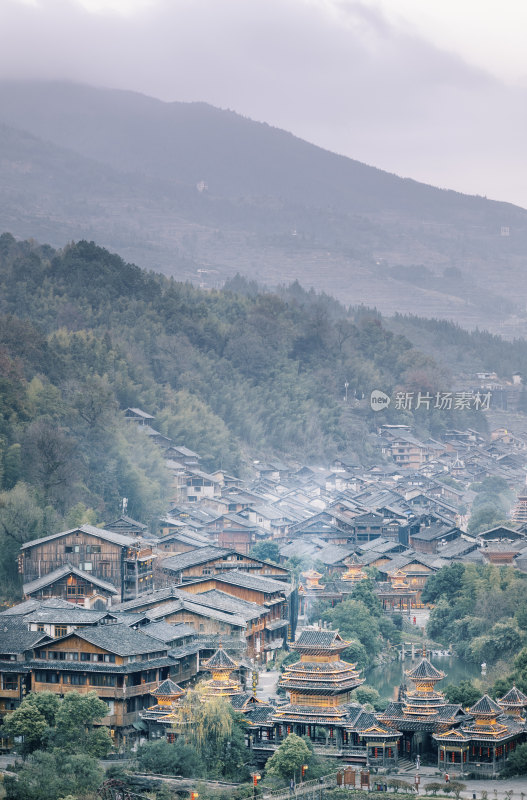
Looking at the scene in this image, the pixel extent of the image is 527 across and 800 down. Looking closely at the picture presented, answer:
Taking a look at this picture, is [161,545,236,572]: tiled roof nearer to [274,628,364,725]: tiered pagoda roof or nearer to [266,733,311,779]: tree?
[274,628,364,725]: tiered pagoda roof

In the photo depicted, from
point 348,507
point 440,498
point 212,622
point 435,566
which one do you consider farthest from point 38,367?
point 212,622

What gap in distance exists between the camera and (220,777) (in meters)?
40.0

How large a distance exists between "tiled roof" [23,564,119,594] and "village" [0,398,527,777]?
73 millimetres

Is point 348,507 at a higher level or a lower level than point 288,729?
higher

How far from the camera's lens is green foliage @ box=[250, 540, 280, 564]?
75856 mm

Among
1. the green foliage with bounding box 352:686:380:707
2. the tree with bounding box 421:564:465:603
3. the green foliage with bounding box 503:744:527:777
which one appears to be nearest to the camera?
the green foliage with bounding box 503:744:527:777

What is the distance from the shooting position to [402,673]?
55781 mm

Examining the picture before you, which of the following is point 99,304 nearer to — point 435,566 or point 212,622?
point 435,566

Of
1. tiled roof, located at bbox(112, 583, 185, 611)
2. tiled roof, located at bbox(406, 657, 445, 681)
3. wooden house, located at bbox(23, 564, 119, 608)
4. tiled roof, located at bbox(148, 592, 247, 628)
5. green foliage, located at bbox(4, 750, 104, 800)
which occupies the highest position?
wooden house, located at bbox(23, 564, 119, 608)

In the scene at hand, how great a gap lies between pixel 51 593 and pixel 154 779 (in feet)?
63.1

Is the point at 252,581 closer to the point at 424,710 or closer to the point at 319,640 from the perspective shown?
the point at 319,640

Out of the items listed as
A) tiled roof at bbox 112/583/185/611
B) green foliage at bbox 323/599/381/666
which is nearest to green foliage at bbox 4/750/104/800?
tiled roof at bbox 112/583/185/611

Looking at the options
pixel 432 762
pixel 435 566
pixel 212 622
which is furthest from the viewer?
pixel 435 566

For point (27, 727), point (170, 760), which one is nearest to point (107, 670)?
point (27, 727)
